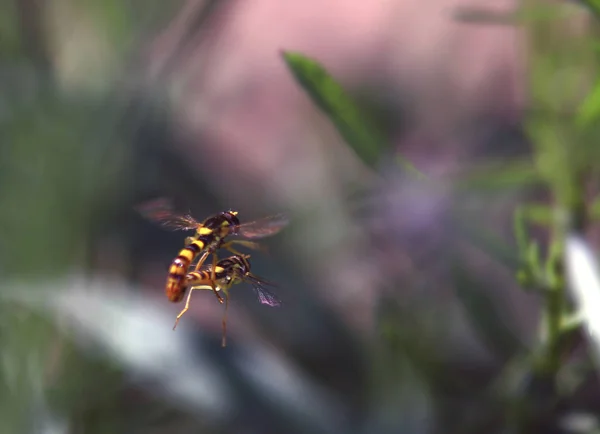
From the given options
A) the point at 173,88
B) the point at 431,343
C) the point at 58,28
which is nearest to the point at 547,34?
the point at 431,343

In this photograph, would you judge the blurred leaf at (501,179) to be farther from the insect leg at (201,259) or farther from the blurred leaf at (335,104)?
the insect leg at (201,259)

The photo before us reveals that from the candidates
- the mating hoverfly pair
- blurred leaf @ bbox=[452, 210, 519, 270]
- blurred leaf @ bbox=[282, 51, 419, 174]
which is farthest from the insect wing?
blurred leaf @ bbox=[452, 210, 519, 270]

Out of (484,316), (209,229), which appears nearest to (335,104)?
(209,229)

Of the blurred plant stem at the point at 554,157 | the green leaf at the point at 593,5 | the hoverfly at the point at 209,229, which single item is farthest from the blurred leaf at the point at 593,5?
the hoverfly at the point at 209,229

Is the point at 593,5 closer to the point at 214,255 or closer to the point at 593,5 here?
the point at 593,5

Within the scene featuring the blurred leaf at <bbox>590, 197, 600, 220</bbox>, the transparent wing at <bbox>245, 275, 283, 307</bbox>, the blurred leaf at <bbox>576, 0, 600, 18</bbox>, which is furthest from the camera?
the blurred leaf at <bbox>590, 197, 600, 220</bbox>

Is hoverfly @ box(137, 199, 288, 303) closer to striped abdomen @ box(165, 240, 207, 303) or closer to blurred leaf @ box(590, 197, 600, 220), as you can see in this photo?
striped abdomen @ box(165, 240, 207, 303)
